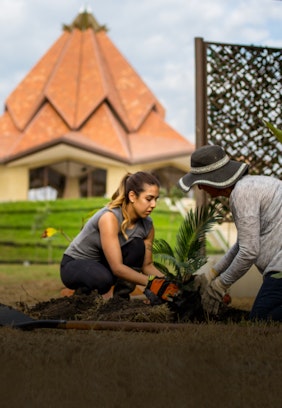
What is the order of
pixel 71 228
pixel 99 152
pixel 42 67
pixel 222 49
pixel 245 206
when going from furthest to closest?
pixel 42 67
pixel 99 152
pixel 71 228
pixel 222 49
pixel 245 206

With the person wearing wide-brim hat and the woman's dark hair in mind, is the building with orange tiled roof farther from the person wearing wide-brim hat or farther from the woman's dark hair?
the person wearing wide-brim hat

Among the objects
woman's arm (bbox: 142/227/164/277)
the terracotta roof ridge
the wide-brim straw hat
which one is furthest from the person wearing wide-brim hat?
the terracotta roof ridge

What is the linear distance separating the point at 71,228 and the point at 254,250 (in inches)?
720

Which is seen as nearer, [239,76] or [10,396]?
[10,396]

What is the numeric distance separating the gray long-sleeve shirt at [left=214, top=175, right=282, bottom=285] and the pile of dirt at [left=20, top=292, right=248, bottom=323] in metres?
0.35

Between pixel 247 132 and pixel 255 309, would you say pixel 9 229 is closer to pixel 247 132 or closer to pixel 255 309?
pixel 247 132

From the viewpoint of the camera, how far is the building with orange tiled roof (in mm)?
31891

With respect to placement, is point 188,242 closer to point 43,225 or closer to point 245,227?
point 245,227

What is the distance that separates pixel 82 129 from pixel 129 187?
28441 mm

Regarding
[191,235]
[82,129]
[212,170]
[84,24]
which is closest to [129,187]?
[191,235]

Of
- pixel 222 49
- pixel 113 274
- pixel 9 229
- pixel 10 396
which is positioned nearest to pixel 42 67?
pixel 9 229

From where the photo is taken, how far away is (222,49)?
7.01 meters

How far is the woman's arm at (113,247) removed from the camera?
432 cm

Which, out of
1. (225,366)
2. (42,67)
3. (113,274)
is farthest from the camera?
(42,67)
